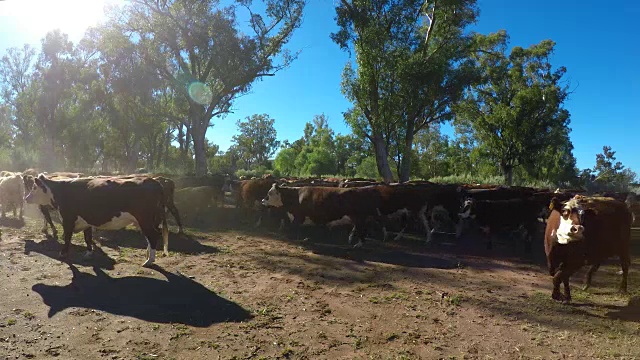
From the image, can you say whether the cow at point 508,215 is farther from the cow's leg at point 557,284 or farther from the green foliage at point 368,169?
the green foliage at point 368,169

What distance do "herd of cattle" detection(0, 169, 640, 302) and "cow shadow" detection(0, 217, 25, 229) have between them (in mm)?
384

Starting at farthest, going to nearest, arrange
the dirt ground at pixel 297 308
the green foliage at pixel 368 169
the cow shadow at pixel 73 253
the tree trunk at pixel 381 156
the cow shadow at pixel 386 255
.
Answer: the green foliage at pixel 368 169, the tree trunk at pixel 381 156, the cow shadow at pixel 386 255, the cow shadow at pixel 73 253, the dirt ground at pixel 297 308

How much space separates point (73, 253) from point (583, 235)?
1074cm

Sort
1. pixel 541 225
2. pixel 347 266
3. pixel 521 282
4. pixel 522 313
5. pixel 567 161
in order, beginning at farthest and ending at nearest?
pixel 567 161
pixel 541 225
pixel 347 266
pixel 521 282
pixel 522 313

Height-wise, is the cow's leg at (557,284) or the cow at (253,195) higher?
the cow at (253,195)

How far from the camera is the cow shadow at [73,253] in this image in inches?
342

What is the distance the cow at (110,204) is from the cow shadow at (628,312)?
8618 millimetres

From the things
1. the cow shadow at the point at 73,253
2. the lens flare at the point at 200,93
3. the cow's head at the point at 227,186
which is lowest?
the cow shadow at the point at 73,253

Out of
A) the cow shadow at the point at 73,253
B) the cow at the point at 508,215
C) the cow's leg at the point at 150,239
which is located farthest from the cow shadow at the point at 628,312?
the cow shadow at the point at 73,253

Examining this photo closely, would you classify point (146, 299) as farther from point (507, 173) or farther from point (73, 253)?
point (507, 173)

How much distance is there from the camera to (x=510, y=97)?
117ft

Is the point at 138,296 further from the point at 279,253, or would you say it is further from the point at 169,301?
the point at 279,253

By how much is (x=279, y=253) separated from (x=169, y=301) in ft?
14.0

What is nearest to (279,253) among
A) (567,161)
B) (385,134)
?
(385,134)
